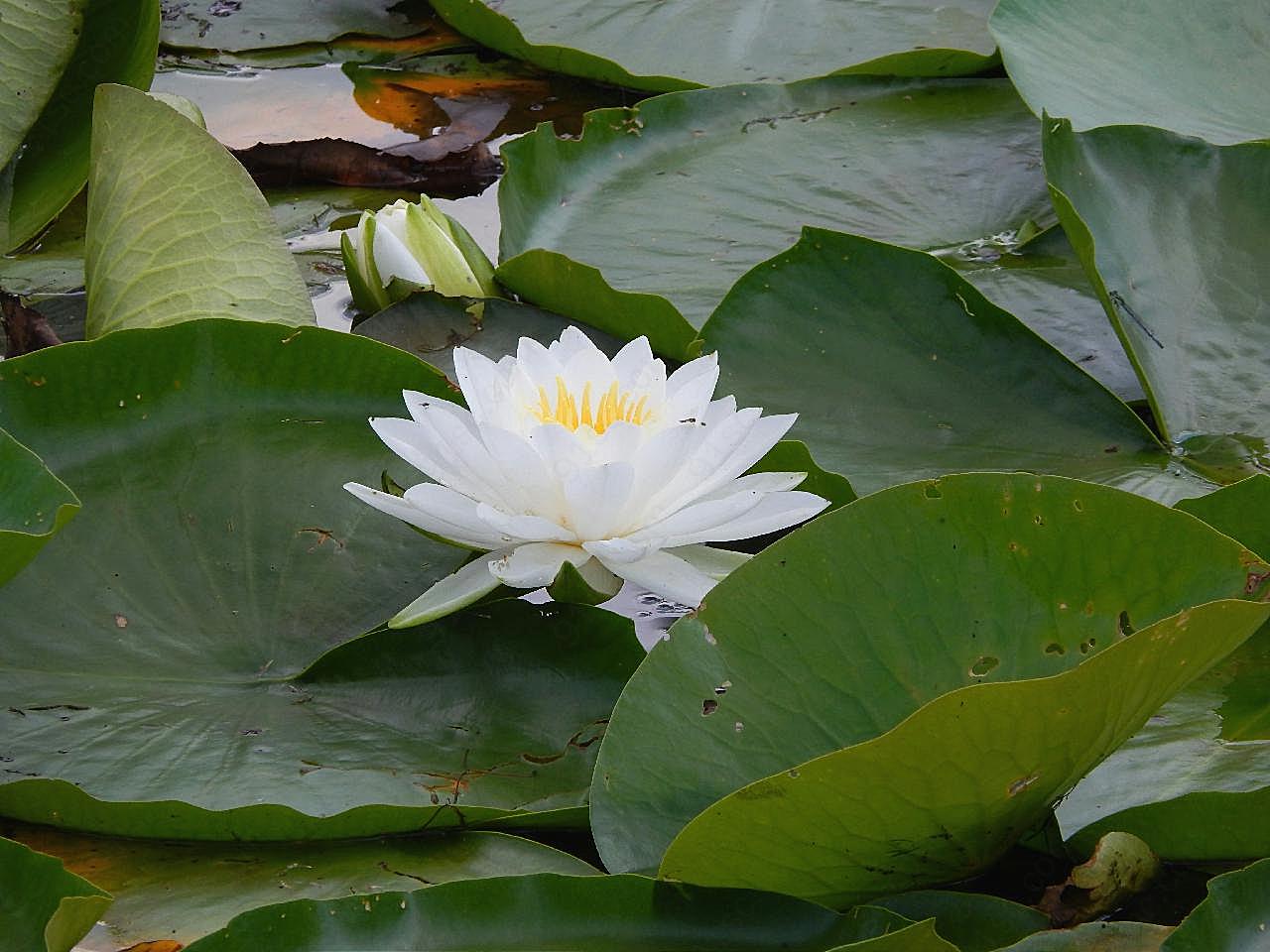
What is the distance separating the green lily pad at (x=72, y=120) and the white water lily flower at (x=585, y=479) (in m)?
0.95

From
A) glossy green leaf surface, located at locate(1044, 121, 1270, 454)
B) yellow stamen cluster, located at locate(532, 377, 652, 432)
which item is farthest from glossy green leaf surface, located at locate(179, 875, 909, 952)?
glossy green leaf surface, located at locate(1044, 121, 1270, 454)

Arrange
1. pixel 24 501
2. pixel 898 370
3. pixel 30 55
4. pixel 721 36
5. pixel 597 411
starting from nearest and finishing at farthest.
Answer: pixel 24 501
pixel 597 411
pixel 898 370
pixel 30 55
pixel 721 36

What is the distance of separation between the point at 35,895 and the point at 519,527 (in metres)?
0.41

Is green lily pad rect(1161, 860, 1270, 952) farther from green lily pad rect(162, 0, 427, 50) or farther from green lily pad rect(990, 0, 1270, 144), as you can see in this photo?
green lily pad rect(162, 0, 427, 50)

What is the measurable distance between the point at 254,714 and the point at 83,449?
32cm

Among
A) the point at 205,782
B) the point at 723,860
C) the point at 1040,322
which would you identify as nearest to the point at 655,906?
the point at 723,860

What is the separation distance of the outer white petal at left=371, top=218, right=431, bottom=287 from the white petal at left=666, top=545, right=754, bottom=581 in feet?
2.01

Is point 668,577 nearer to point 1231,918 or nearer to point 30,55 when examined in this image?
point 1231,918

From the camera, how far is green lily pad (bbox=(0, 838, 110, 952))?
0.86 metres

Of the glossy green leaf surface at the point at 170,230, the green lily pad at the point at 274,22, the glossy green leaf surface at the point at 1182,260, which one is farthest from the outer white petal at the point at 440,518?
the green lily pad at the point at 274,22

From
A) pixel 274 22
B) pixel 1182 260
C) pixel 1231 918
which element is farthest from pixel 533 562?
pixel 274 22

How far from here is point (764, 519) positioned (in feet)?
3.65

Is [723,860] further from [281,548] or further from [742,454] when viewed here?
[281,548]

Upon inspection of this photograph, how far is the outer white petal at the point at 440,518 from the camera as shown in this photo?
107 centimetres
